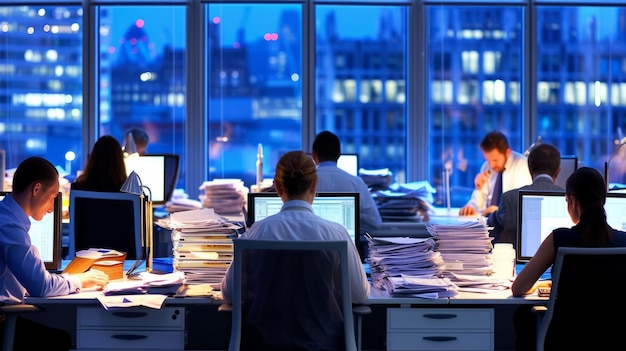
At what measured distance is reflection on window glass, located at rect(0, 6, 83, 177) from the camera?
8906 mm

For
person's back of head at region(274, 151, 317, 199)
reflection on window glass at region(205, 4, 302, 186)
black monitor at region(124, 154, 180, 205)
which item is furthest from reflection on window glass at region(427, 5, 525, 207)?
person's back of head at region(274, 151, 317, 199)

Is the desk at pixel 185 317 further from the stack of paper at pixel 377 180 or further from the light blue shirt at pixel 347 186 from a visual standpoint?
the stack of paper at pixel 377 180

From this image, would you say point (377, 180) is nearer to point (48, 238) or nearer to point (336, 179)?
point (336, 179)

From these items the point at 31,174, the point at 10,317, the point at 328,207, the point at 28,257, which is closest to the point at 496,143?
the point at 328,207

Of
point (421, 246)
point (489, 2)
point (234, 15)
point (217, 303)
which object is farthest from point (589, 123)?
point (217, 303)

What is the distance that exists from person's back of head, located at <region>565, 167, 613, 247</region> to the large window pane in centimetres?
541

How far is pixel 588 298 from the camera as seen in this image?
3.30 metres

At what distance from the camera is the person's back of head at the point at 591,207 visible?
139 inches

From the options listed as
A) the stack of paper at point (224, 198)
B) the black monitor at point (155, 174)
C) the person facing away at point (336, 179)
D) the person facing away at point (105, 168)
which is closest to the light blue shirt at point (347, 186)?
the person facing away at point (336, 179)

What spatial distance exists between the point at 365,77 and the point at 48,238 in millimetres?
5412

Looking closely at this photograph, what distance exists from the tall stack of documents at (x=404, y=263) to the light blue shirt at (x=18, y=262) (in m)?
1.34

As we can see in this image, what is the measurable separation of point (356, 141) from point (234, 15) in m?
1.73

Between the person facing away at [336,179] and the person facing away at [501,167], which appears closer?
the person facing away at [336,179]

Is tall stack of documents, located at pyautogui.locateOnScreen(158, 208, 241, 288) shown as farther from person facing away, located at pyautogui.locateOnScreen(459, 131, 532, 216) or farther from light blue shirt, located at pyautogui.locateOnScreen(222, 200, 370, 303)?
person facing away, located at pyautogui.locateOnScreen(459, 131, 532, 216)
